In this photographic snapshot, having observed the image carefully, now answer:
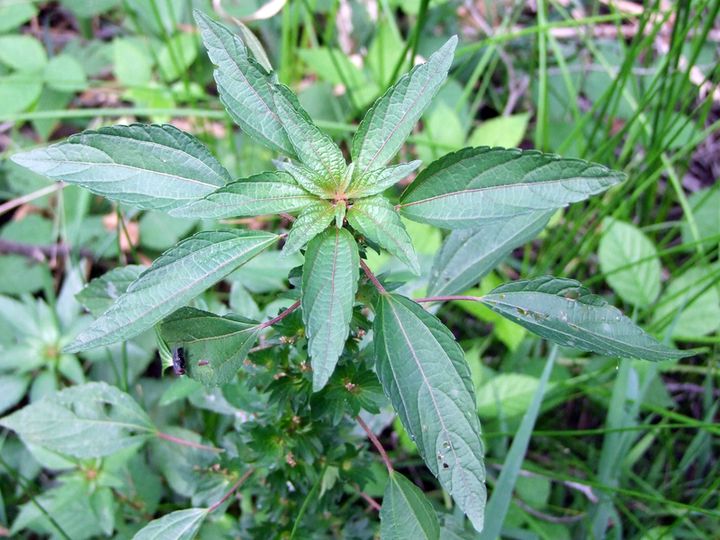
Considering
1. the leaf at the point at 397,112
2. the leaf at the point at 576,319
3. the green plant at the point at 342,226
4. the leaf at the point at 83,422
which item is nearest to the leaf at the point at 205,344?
the green plant at the point at 342,226

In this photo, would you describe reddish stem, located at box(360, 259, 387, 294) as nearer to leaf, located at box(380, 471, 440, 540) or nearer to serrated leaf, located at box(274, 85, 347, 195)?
serrated leaf, located at box(274, 85, 347, 195)

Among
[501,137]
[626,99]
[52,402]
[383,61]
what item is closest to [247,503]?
[52,402]

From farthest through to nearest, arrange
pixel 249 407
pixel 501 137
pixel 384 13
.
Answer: pixel 384 13
pixel 501 137
pixel 249 407

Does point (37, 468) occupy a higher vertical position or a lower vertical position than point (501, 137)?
lower

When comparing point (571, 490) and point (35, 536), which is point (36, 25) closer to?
point (35, 536)

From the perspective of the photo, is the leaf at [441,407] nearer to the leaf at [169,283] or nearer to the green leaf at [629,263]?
the leaf at [169,283]
